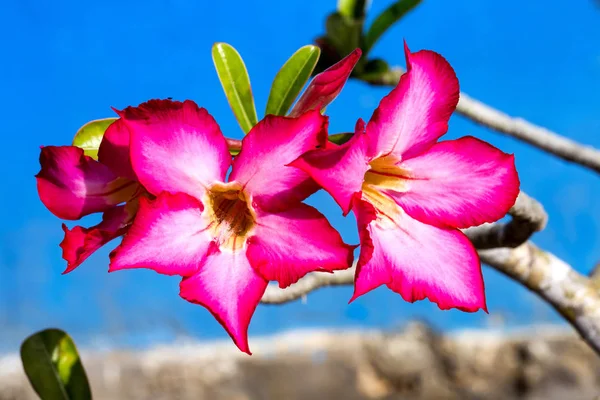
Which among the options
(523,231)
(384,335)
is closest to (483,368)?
(384,335)

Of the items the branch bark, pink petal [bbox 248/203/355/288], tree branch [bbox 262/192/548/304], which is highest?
pink petal [bbox 248/203/355/288]

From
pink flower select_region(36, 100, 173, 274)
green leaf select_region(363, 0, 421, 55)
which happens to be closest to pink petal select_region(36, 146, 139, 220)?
pink flower select_region(36, 100, 173, 274)

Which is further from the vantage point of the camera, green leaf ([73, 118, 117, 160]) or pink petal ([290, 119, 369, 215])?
green leaf ([73, 118, 117, 160])

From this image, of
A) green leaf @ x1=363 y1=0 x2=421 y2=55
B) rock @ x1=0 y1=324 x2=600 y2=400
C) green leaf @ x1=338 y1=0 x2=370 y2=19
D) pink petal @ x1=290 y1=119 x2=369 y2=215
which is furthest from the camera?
rock @ x1=0 y1=324 x2=600 y2=400

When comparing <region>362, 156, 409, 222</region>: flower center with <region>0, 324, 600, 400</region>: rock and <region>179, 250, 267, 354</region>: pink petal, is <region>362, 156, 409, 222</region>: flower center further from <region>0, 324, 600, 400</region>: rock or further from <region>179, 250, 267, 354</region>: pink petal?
<region>0, 324, 600, 400</region>: rock

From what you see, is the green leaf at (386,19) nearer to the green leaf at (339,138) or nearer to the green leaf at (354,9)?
the green leaf at (354,9)

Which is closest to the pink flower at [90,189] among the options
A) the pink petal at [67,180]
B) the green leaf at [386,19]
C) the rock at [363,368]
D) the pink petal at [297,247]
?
the pink petal at [67,180]
